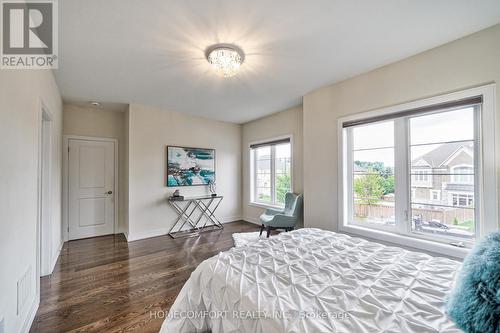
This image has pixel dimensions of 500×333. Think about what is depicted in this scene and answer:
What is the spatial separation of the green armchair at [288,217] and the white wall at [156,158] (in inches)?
67.8

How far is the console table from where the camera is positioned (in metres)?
4.30

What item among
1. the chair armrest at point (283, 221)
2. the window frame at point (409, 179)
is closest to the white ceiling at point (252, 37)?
the window frame at point (409, 179)

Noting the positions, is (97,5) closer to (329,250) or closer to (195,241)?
Result: (329,250)

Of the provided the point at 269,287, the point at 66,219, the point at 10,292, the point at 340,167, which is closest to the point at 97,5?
the point at 10,292

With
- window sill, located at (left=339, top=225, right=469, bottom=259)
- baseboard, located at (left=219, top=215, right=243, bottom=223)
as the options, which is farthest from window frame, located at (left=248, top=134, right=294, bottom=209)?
window sill, located at (left=339, top=225, right=469, bottom=259)

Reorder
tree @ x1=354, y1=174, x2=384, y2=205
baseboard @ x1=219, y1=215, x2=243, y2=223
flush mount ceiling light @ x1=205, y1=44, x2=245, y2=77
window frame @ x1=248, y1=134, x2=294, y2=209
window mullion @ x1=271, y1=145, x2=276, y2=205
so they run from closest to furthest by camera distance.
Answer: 1. flush mount ceiling light @ x1=205, y1=44, x2=245, y2=77
2. tree @ x1=354, y1=174, x2=384, y2=205
3. window frame @ x1=248, y1=134, x2=294, y2=209
4. window mullion @ x1=271, y1=145, x2=276, y2=205
5. baseboard @ x1=219, y1=215, x2=243, y2=223

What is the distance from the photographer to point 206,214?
4789mm

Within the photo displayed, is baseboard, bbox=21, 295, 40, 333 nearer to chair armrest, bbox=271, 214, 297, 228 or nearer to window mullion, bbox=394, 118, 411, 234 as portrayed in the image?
chair armrest, bbox=271, 214, 297, 228

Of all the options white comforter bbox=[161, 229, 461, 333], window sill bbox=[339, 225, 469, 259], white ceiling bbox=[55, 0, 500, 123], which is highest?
white ceiling bbox=[55, 0, 500, 123]

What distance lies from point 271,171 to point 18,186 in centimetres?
395

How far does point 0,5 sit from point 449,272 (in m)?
3.32

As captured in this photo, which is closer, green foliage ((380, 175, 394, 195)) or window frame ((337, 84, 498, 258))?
window frame ((337, 84, 498, 258))

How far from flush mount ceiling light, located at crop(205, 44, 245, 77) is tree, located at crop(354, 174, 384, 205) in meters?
2.15

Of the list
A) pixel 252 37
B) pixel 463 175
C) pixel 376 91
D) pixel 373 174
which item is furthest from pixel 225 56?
pixel 463 175
